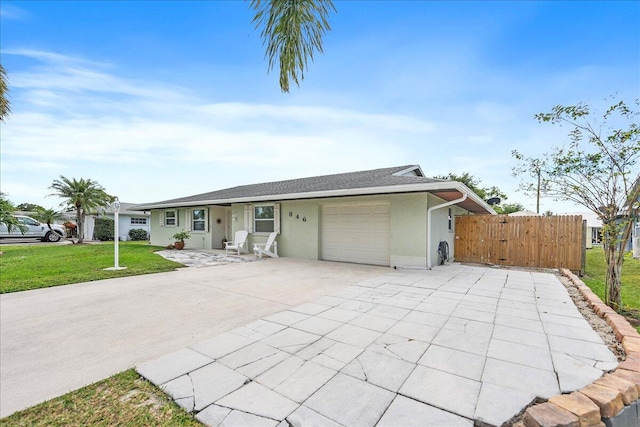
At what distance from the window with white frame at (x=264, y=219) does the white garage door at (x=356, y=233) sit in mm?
2529

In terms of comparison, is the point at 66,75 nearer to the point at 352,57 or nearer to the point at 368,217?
the point at 352,57

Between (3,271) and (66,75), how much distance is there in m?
5.63

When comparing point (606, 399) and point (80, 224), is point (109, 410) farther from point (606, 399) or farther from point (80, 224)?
point (80, 224)

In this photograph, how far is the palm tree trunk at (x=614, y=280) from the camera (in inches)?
168

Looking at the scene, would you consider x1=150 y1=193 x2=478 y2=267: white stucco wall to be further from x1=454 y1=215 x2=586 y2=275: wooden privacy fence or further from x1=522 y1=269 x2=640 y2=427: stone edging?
x1=522 y1=269 x2=640 y2=427: stone edging

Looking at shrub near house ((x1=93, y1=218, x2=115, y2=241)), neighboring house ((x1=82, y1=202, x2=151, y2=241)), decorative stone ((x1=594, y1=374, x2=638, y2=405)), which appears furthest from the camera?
neighboring house ((x1=82, y1=202, x2=151, y2=241))

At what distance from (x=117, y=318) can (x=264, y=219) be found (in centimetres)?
776

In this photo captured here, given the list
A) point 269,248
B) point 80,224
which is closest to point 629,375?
point 269,248

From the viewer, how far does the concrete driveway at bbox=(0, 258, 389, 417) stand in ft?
8.34

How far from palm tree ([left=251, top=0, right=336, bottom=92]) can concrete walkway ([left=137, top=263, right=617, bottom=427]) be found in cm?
292

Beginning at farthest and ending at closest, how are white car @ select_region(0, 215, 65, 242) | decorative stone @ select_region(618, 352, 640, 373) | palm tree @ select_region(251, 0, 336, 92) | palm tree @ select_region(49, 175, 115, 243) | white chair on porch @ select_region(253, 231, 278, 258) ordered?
1. white car @ select_region(0, 215, 65, 242)
2. palm tree @ select_region(49, 175, 115, 243)
3. white chair on porch @ select_region(253, 231, 278, 258)
4. palm tree @ select_region(251, 0, 336, 92)
5. decorative stone @ select_region(618, 352, 640, 373)

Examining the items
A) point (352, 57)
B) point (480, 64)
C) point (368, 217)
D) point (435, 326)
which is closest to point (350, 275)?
point (368, 217)

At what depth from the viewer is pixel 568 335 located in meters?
3.15

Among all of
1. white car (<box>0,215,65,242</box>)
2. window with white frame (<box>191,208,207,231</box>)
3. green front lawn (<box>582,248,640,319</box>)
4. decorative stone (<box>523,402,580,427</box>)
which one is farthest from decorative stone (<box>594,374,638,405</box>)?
white car (<box>0,215,65,242</box>)
